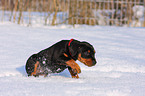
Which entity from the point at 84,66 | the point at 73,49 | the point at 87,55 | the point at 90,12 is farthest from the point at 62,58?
the point at 90,12

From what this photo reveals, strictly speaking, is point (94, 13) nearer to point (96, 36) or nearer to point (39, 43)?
point (96, 36)

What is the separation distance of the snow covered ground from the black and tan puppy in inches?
4.8

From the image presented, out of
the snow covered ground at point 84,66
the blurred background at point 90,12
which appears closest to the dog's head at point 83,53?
the snow covered ground at point 84,66

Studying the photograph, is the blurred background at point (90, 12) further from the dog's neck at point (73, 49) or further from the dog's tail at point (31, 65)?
the dog's neck at point (73, 49)

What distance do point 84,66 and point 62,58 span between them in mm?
946

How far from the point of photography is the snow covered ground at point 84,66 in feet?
7.88

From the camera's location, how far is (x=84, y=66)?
371 centimetres

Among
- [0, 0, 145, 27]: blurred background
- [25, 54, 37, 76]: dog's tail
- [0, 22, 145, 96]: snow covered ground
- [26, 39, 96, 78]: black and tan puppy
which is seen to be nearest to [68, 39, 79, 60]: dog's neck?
[26, 39, 96, 78]: black and tan puppy

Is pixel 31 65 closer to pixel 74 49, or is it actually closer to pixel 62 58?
pixel 62 58

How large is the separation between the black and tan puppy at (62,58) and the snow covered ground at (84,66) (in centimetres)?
12

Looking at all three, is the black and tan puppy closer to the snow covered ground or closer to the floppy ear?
the floppy ear

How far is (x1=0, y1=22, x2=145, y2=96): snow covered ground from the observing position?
2400 millimetres

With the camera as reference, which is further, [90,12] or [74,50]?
[90,12]

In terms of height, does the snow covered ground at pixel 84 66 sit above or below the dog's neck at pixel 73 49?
below
